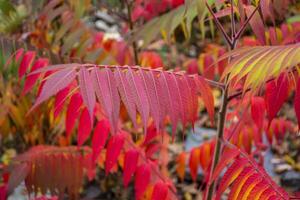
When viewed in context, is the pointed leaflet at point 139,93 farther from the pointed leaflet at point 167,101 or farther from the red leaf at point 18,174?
the red leaf at point 18,174

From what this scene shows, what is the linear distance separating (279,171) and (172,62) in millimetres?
1615

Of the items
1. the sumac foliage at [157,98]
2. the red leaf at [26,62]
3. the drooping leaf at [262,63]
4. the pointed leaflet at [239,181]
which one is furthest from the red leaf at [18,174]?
the drooping leaf at [262,63]

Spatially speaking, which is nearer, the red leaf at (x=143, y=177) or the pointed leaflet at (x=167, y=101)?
the pointed leaflet at (x=167, y=101)

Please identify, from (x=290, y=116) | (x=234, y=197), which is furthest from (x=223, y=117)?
(x=290, y=116)

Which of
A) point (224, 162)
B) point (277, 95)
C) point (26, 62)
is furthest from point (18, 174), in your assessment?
point (277, 95)

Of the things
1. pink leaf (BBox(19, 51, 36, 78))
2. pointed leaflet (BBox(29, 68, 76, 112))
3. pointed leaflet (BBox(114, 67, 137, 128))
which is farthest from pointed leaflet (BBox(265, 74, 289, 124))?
pink leaf (BBox(19, 51, 36, 78))

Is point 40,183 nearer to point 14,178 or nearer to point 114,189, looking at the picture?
point 14,178

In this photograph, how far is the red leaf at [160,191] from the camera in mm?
1819

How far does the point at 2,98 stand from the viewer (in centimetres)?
→ 285

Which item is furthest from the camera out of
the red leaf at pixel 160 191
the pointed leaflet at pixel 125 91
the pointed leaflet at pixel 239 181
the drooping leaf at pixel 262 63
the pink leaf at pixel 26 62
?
the pink leaf at pixel 26 62

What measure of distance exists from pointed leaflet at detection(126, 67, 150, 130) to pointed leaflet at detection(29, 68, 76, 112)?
5.7 inches

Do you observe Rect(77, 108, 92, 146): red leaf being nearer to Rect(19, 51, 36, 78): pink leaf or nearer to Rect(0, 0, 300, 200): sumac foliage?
Rect(0, 0, 300, 200): sumac foliage

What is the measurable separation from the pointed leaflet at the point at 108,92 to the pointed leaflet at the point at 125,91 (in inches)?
0.5

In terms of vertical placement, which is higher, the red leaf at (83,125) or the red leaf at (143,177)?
the red leaf at (83,125)
